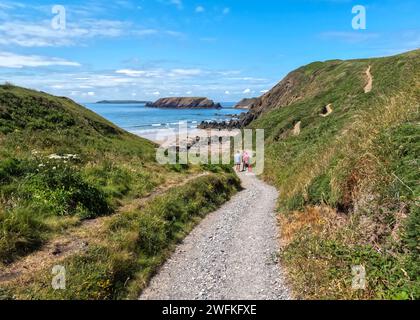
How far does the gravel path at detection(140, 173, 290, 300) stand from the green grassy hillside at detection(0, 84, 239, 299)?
502 mm

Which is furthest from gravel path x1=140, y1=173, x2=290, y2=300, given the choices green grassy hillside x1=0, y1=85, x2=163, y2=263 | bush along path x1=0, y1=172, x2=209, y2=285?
green grassy hillside x1=0, y1=85, x2=163, y2=263

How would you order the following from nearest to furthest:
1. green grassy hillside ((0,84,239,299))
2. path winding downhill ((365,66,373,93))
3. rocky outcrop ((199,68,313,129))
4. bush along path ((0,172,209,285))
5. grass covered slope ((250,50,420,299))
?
grass covered slope ((250,50,420,299)) < bush along path ((0,172,209,285)) < green grassy hillside ((0,84,239,299)) < path winding downhill ((365,66,373,93)) < rocky outcrop ((199,68,313,129))

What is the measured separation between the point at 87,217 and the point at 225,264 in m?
4.80

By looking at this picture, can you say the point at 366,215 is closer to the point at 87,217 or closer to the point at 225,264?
the point at 225,264

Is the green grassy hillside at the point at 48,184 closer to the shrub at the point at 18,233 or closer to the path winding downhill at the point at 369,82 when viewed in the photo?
the shrub at the point at 18,233

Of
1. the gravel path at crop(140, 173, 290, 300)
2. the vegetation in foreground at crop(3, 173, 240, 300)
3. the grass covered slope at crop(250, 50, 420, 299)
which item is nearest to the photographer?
the grass covered slope at crop(250, 50, 420, 299)

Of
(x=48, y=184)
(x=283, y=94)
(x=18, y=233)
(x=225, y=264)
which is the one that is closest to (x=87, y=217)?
(x=48, y=184)

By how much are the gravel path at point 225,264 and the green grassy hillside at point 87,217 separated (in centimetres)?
50

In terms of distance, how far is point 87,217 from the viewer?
38.8 feet

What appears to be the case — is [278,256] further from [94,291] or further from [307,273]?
[94,291]

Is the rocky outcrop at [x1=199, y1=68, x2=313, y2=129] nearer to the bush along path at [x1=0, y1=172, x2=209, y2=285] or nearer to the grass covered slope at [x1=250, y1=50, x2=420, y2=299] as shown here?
the grass covered slope at [x1=250, y1=50, x2=420, y2=299]

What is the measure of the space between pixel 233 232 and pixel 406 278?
7709 mm

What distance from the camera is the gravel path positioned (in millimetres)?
8586

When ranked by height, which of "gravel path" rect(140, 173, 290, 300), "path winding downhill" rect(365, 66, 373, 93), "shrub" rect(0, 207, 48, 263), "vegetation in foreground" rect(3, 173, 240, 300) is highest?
"path winding downhill" rect(365, 66, 373, 93)
